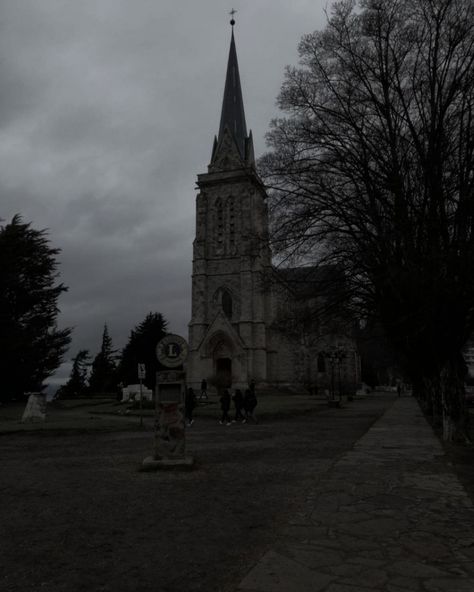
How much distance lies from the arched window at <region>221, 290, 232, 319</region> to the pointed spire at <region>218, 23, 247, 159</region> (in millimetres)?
16405

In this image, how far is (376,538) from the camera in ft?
15.2

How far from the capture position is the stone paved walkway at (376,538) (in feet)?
11.6

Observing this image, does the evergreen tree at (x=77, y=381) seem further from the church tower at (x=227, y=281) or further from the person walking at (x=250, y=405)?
the person walking at (x=250, y=405)

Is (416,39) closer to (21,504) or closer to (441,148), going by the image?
(441,148)

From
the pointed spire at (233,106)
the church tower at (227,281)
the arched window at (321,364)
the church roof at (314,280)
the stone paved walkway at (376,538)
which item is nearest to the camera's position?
the stone paved walkway at (376,538)

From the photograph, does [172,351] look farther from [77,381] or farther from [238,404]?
[77,381]

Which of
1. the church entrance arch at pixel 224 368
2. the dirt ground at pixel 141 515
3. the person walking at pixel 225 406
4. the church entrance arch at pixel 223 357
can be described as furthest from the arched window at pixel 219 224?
the dirt ground at pixel 141 515

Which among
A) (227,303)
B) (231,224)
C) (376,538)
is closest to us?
(376,538)

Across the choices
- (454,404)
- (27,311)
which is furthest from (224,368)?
(454,404)

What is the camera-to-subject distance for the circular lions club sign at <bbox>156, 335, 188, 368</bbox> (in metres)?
9.26

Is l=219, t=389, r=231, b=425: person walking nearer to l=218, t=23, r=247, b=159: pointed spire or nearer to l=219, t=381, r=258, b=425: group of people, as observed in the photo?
l=219, t=381, r=258, b=425: group of people

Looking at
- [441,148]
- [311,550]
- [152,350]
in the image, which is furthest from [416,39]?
[152,350]

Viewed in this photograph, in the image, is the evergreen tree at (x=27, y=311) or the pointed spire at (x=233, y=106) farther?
the pointed spire at (x=233, y=106)

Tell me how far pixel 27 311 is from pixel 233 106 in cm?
3543
